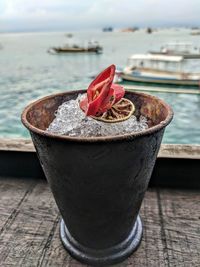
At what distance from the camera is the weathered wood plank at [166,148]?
192 centimetres

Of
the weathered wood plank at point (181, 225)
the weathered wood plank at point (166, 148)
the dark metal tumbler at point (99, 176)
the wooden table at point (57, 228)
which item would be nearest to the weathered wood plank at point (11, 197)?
the wooden table at point (57, 228)

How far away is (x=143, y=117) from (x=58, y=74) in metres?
22.7

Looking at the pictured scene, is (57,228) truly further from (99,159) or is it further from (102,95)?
(102,95)

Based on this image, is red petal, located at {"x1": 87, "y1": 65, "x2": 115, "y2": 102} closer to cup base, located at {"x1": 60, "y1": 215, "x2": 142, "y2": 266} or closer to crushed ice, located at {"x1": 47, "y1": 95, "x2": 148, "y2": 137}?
crushed ice, located at {"x1": 47, "y1": 95, "x2": 148, "y2": 137}

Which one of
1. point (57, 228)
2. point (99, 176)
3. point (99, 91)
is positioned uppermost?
point (99, 91)

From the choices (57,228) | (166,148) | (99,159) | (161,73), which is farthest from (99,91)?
(161,73)

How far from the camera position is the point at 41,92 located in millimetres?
16516

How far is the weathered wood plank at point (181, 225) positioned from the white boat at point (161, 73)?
497 inches

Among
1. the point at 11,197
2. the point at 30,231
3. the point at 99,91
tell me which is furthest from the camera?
the point at 11,197

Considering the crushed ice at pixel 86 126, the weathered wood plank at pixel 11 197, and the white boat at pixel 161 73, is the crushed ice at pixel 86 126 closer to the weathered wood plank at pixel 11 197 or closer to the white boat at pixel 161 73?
the weathered wood plank at pixel 11 197

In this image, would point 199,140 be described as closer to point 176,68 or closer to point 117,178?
point 176,68

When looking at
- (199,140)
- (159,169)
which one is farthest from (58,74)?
(159,169)

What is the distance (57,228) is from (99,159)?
78 centimetres

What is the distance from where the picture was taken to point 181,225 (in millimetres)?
1625
